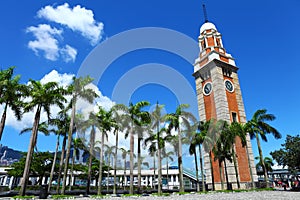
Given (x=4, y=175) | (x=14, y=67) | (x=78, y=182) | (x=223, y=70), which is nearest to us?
(x=14, y=67)

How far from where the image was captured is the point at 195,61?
176 feet

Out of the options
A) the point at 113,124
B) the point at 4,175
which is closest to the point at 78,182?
the point at 4,175

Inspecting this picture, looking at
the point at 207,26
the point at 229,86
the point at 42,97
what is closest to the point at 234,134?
the point at 229,86

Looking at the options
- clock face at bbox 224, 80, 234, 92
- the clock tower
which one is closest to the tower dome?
the clock tower

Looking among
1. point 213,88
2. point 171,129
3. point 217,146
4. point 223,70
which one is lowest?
point 217,146

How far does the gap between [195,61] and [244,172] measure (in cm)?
2766

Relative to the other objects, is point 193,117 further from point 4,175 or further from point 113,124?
point 4,175

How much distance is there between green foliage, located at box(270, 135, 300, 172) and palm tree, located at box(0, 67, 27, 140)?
43.9m

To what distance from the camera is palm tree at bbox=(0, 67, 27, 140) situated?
2339cm

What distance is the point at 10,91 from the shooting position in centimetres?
2356

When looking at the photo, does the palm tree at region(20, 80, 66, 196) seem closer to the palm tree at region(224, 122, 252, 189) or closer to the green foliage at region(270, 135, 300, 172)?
the palm tree at region(224, 122, 252, 189)

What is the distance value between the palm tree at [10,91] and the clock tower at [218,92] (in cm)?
3323

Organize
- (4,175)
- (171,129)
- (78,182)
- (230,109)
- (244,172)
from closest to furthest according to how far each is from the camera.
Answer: (171,129), (244,172), (230,109), (4,175), (78,182)

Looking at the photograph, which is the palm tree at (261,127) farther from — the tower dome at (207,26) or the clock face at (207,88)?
the tower dome at (207,26)
